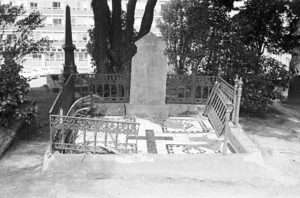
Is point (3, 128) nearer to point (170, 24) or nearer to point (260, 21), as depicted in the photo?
point (260, 21)

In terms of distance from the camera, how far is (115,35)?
37.1 feet

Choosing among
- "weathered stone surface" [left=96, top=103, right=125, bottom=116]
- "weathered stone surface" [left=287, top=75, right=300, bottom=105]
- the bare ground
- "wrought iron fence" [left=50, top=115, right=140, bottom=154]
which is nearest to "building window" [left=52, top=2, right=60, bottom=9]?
"weathered stone surface" [left=287, top=75, right=300, bottom=105]

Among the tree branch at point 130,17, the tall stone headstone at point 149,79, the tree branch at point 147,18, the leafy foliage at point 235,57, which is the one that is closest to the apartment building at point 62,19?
the tree branch at point 130,17

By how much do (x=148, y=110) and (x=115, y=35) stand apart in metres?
3.66

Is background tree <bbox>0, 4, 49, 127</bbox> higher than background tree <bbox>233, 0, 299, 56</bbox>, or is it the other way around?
background tree <bbox>233, 0, 299, 56</bbox>

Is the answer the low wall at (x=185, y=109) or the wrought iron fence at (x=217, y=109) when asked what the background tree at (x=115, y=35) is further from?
the wrought iron fence at (x=217, y=109)

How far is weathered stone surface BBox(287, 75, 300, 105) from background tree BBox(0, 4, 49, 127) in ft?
31.5

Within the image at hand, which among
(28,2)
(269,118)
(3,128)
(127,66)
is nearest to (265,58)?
(269,118)

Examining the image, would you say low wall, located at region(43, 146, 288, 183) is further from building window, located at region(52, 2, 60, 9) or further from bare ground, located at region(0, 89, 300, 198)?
building window, located at region(52, 2, 60, 9)

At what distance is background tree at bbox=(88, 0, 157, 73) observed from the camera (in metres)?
10.8

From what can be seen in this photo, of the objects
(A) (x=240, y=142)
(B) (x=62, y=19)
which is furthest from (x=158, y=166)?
(B) (x=62, y=19)

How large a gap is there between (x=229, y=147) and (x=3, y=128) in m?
5.00

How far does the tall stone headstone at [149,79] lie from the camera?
880cm

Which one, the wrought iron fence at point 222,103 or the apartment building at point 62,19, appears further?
the apartment building at point 62,19
